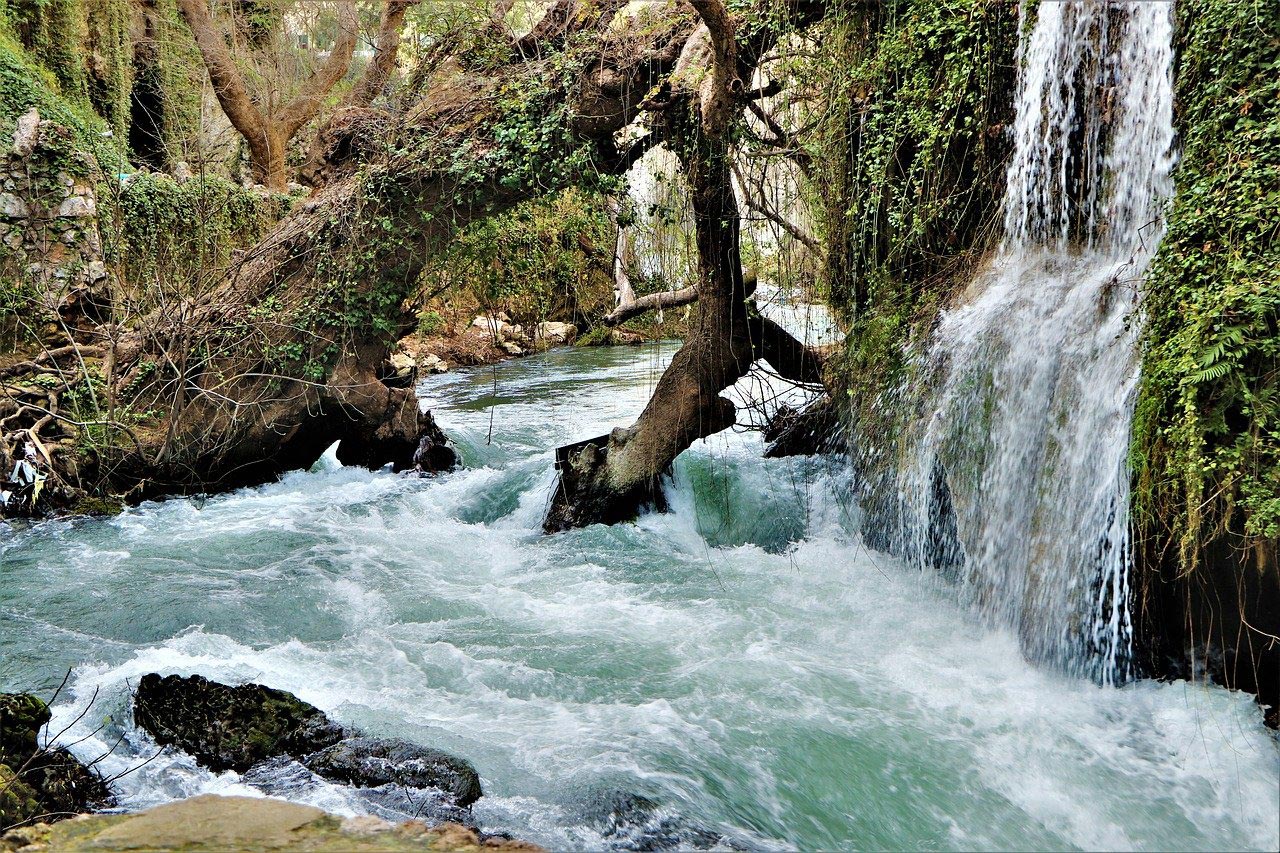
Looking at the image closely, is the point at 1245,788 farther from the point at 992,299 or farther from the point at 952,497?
the point at 992,299

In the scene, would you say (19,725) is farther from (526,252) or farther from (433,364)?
(433,364)

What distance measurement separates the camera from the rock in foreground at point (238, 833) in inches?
126

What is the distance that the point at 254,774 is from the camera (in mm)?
4395

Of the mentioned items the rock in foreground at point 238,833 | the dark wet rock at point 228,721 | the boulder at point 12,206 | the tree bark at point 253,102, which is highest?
the tree bark at point 253,102

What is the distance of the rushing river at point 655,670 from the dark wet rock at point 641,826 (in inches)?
0.7

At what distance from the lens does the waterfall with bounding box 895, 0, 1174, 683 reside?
514 centimetres

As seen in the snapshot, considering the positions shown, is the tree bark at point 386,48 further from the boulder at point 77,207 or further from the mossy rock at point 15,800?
the mossy rock at point 15,800

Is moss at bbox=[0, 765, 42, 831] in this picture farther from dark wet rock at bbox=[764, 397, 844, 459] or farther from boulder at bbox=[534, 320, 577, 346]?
boulder at bbox=[534, 320, 577, 346]

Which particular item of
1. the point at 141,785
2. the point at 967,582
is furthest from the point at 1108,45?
the point at 141,785

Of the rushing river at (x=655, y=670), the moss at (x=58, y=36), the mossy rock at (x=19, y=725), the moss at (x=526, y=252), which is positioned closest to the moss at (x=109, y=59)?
the moss at (x=58, y=36)

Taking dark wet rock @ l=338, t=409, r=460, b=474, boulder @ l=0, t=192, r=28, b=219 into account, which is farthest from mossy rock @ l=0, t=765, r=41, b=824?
boulder @ l=0, t=192, r=28, b=219

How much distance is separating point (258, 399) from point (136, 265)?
5.13 meters

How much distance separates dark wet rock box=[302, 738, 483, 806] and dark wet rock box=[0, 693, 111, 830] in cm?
90

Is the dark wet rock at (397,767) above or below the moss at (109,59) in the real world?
below
